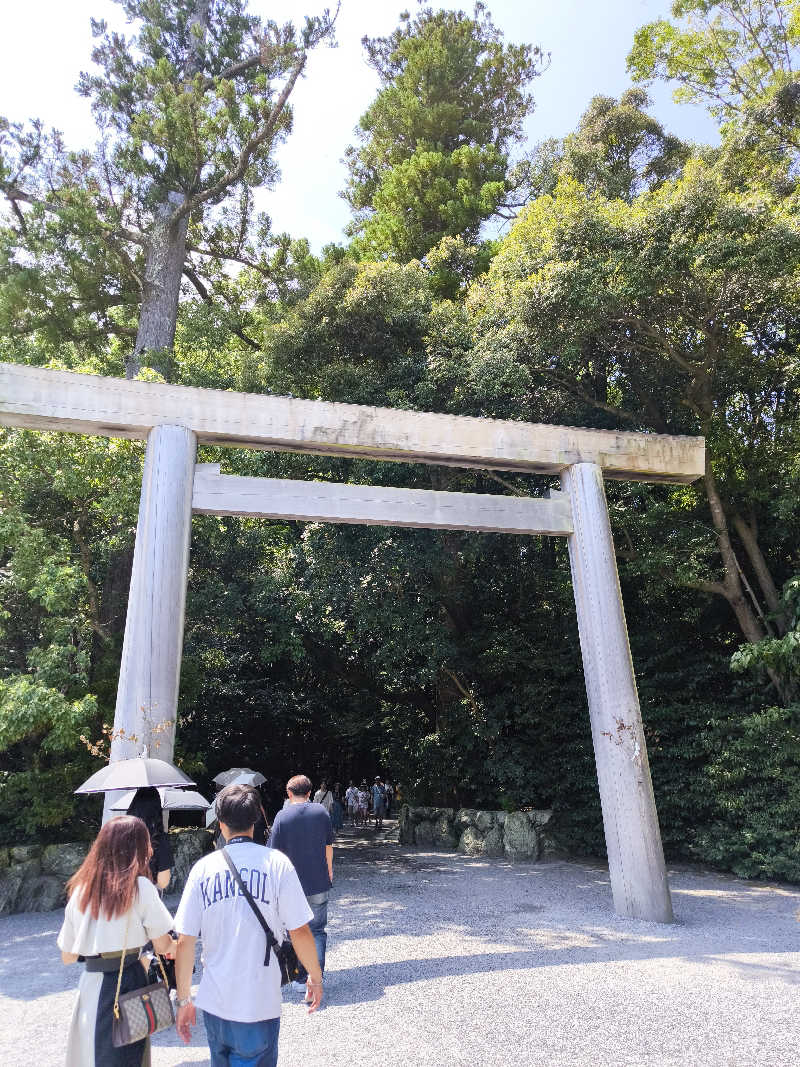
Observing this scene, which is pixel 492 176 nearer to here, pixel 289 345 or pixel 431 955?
pixel 289 345

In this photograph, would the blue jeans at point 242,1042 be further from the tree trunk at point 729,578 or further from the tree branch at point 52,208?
the tree branch at point 52,208

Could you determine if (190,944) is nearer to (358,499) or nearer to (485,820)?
(358,499)

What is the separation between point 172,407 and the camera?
5.86m

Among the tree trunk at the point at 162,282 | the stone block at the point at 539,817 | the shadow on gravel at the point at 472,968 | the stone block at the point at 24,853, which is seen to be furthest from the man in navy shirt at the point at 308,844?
the tree trunk at the point at 162,282

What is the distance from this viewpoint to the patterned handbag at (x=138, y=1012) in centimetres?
202

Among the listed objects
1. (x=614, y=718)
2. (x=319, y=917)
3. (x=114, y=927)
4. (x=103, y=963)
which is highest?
(x=614, y=718)

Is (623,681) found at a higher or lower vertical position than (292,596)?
lower

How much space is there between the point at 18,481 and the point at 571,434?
20.6 feet

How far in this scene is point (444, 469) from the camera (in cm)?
1000

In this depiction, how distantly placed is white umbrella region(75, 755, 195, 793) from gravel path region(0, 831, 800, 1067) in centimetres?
117

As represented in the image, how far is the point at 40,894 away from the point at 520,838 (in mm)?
5832

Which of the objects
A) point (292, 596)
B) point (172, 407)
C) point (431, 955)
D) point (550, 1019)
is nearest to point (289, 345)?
point (292, 596)

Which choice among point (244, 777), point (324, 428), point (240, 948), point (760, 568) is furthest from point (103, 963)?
point (760, 568)

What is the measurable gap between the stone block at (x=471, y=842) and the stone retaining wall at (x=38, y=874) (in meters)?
4.18
